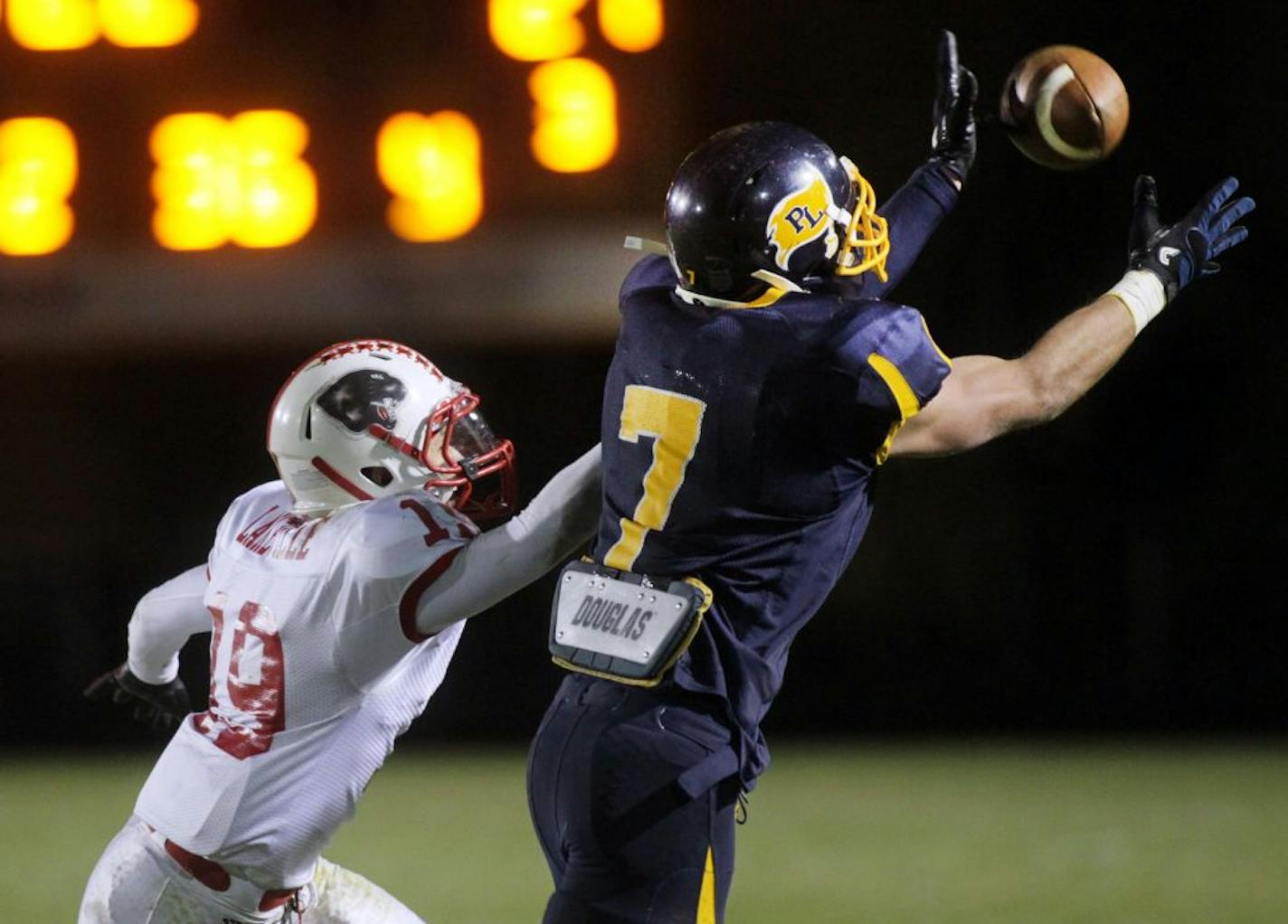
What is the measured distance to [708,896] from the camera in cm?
254

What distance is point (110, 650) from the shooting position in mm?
7273

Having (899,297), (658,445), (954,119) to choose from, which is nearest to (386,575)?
(658,445)

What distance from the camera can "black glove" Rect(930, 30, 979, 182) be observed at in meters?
3.26

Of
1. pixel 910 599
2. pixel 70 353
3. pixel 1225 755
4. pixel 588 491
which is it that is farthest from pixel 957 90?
pixel 910 599

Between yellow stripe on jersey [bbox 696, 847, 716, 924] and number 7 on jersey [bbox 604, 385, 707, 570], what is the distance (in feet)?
1.35

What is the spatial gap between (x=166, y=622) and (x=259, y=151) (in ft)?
7.98

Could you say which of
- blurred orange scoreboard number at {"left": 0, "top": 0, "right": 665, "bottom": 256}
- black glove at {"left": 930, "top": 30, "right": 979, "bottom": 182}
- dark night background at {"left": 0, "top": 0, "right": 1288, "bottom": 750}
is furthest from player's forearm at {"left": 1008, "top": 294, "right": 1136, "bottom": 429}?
blurred orange scoreboard number at {"left": 0, "top": 0, "right": 665, "bottom": 256}

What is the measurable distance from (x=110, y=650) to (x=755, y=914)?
3.56 m

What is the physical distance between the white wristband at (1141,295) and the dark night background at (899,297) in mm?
2590

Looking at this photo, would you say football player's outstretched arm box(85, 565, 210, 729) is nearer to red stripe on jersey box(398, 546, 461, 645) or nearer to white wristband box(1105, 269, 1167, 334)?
red stripe on jersey box(398, 546, 461, 645)

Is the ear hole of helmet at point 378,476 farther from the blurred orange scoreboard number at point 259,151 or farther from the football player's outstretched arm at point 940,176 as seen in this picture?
the blurred orange scoreboard number at point 259,151

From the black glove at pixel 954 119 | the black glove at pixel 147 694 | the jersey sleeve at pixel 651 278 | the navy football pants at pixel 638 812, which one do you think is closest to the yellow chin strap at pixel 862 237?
the jersey sleeve at pixel 651 278

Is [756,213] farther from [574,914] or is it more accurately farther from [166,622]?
[166,622]

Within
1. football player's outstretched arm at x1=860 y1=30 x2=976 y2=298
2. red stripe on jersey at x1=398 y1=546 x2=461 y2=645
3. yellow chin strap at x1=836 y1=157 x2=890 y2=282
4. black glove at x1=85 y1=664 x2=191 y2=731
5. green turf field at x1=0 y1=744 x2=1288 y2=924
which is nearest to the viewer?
yellow chin strap at x1=836 y1=157 x2=890 y2=282
